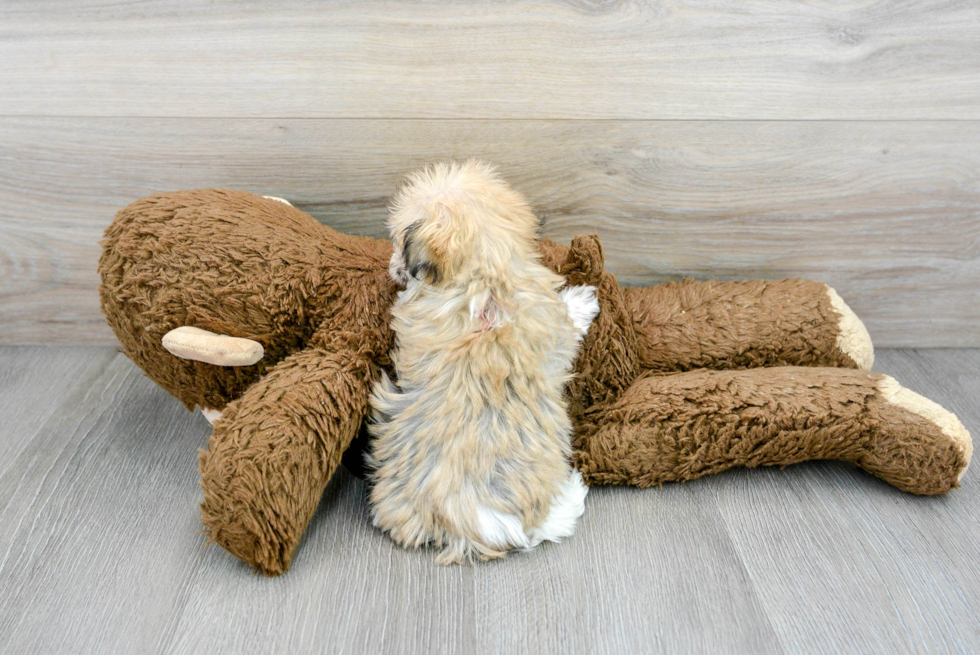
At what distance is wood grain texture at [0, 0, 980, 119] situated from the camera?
42.5 inches

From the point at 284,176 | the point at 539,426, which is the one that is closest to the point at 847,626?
the point at 539,426

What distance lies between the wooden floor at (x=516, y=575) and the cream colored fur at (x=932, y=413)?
0.31ft

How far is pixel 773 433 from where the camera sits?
0.98m

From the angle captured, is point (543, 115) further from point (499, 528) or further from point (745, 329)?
point (499, 528)

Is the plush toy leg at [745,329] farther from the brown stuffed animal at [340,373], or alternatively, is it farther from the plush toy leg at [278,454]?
the plush toy leg at [278,454]

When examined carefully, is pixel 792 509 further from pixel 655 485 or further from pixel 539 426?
pixel 539 426

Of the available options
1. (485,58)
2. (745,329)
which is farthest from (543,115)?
(745,329)

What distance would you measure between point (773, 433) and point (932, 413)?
224 mm

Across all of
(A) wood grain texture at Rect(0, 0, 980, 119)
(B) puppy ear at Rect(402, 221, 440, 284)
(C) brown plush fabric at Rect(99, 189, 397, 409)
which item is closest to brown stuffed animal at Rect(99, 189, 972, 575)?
(C) brown plush fabric at Rect(99, 189, 397, 409)

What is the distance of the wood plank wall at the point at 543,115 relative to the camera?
1.09m

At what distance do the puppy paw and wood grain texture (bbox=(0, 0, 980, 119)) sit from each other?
0.32 m

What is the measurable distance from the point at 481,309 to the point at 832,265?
0.78 meters

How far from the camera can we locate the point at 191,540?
91cm

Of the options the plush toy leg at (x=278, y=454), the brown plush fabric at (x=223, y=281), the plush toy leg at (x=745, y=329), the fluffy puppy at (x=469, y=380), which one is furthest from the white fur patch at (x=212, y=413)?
the plush toy leg at (x=745, y=329)
